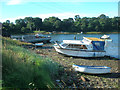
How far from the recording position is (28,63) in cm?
825

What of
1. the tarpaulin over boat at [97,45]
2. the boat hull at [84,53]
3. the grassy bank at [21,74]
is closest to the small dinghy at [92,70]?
the grassy bank at [21,74]

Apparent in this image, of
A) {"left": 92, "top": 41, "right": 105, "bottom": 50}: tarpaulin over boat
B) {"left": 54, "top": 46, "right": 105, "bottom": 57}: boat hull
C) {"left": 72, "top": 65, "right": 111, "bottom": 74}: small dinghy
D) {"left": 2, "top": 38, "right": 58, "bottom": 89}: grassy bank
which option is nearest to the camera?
{"left": 2, "top": 38, "right": 58, "bottom": 89}: grassy bank

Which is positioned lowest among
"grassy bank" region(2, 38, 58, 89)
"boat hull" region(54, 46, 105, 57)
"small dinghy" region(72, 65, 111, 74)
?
"small dinghy" region(72, 65, 111, 74)

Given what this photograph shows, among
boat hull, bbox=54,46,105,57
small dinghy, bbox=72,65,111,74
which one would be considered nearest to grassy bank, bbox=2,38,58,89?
small dinghy, bbox=72,65,111,74

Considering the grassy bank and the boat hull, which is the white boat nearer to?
the boat hull

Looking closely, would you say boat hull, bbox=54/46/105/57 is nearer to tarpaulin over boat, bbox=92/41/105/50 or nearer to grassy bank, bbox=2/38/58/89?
tarpaulin over boat, bbox=92/41/105/50

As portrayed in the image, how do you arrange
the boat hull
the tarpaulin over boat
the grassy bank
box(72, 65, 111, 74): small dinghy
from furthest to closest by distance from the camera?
1. the tarpaulin over boat
2. the boat hull
3. box(72, 65, 111, 74): small dinghy
4. the grassy bank

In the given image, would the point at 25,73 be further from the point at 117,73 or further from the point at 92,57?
the point at 92,57

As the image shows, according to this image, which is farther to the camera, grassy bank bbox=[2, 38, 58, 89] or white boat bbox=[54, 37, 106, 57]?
white boat bbox=[54, 37, 106, 57]

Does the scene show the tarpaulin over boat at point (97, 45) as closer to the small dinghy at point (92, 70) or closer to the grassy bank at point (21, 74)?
the small dinghy at point (92, 70)

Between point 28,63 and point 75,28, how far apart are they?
122461 millimetres

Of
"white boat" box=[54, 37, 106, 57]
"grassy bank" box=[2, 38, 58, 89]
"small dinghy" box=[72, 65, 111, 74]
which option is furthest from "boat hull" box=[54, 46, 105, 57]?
"grassy bank" box=[2, 38, 58, 89]

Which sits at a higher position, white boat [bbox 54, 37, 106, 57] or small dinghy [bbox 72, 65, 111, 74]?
white boat [bbox 54, 37, 106, 57]

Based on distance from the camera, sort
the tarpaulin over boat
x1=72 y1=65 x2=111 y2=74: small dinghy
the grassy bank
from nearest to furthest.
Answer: the grassy bank
x1=72 y1=65 x2=111 y2=74: small dinghy
the tarpaulin over boat
